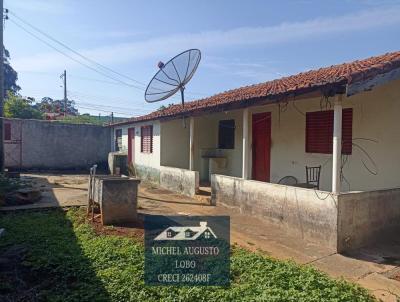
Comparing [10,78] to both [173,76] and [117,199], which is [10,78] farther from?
[117,199]

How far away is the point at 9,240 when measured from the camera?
587 cm

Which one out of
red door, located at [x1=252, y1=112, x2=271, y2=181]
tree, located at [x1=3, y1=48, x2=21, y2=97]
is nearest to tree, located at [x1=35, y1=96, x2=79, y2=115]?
tree, located at [x1=3, y1=48, x2=21, y2=97]

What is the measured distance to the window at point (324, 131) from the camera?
789 cm

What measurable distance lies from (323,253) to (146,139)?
10.7 meters


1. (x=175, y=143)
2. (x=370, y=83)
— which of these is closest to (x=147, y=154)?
(x=175, y=143)

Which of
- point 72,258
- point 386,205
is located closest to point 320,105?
point 386,205

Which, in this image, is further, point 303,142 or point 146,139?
point 146,139

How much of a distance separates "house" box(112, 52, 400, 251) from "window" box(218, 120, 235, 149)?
0.04m

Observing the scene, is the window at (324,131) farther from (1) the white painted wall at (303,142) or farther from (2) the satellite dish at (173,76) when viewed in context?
(2) the satellite dish at (173,76)

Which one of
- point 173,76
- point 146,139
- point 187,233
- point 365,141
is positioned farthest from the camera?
point 146,139

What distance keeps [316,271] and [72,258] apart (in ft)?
11.4

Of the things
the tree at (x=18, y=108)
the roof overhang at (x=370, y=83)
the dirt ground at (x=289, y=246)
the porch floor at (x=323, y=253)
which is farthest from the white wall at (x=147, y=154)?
the tree at (x=18, y=108)

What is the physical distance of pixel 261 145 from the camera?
34.9 ft

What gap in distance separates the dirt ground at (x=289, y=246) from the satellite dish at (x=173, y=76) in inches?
158
